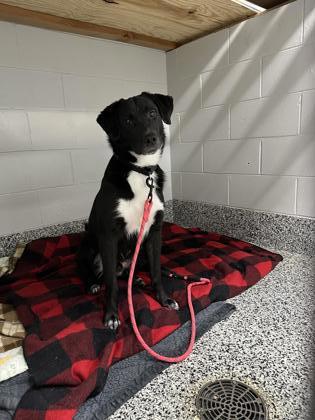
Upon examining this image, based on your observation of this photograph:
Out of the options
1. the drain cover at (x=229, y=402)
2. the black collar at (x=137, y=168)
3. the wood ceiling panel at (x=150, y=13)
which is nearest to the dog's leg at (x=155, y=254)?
the black collar at (x=137, y=168)

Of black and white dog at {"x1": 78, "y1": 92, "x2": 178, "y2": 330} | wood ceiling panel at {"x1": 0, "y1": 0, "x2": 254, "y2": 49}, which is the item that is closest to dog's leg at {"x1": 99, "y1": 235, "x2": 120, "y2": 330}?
black and white dog at {"x1": 78, "y1": 92, "x2": 178, "y2": 330}

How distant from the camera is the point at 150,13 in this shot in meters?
1.52

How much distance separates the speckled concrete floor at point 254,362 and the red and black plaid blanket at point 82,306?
0.39 ft

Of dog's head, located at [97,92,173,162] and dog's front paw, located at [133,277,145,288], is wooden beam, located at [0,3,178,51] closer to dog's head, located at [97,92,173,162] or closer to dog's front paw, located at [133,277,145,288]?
dog's head, located at [97,92,173,162]

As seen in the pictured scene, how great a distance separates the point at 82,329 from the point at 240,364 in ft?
1.67

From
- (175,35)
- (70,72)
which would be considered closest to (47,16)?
(70,72)

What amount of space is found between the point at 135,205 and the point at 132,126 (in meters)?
0.30

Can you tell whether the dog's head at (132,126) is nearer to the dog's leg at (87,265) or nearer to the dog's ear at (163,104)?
the dog's ear at (163,104)

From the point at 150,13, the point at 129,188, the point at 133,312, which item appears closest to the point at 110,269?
the point at 133,312

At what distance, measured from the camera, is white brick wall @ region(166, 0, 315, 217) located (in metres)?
1.46

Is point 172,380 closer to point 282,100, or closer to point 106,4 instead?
point 282,100

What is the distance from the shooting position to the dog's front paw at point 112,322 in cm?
103

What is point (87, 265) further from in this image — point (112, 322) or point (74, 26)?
point (74, 26)

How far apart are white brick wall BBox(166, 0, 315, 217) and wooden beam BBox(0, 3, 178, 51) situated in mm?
201
